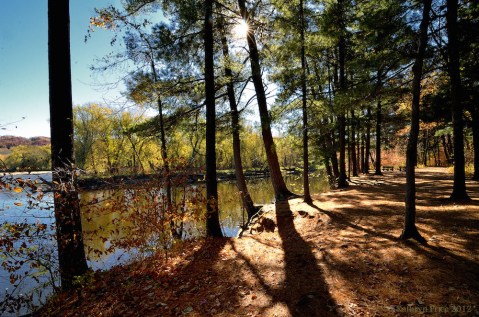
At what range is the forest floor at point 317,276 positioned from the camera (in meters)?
3.29

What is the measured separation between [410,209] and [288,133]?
5235 millimetres

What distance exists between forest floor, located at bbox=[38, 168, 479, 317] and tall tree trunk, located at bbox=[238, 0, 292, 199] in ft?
11.2

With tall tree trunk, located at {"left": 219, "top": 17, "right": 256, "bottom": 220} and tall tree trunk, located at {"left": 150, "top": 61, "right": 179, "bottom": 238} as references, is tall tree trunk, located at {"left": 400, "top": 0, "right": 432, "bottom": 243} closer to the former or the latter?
tall tree trunk, located at {"left": 150, "top": 61, "right": 179, "bottom": 238}

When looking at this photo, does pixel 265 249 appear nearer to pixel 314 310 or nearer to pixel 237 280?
pixel 237 280

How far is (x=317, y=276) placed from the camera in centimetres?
411

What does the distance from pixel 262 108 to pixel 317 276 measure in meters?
6.50

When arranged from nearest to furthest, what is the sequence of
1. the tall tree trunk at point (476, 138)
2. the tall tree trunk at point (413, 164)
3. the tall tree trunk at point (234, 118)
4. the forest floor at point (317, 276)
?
the forest floor at point (317, 276), the tall tree trunk at point (413, 164), the tall tree trunk at point (234, 118), the tall tree trunk at point (476, 138)

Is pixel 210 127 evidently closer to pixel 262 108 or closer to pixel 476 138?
pixel 262 108

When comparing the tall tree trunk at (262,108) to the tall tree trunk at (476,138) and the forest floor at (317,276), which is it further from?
the tall tree trunk at (476,138)

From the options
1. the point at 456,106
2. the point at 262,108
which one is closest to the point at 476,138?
the point at 456,106

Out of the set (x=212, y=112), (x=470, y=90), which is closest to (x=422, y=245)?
(x=212, y=112)

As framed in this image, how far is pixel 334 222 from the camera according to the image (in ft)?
22.3

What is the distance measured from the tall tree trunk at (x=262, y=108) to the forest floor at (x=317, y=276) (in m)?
3.41

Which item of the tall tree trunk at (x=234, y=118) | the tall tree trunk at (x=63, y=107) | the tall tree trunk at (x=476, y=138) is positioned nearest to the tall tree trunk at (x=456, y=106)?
the tall tree trunk at (x=476, y=138)
